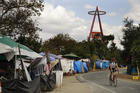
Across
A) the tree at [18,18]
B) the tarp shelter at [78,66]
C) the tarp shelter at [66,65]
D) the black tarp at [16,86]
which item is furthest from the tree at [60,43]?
the black tarp at [16,86]

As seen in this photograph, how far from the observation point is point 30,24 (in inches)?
611

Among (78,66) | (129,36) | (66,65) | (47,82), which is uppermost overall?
(129,36)

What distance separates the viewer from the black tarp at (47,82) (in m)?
12.7

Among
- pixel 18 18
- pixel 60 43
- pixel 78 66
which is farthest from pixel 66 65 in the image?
pixel 60 43

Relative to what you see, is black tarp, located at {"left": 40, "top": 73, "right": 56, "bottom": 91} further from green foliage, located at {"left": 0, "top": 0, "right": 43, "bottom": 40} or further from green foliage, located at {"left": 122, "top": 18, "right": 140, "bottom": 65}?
green foliage, located at {"left": 122, "top": 18, "right": 140, "bottom": 65}

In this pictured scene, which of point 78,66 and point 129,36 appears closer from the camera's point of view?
point 129,36

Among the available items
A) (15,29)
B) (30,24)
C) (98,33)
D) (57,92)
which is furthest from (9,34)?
(98,33)

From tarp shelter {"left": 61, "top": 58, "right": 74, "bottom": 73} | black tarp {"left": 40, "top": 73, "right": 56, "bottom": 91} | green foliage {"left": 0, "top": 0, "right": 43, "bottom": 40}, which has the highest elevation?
green foliage {"left": 0, "top": 0, "right": 43, "bottom": 40}

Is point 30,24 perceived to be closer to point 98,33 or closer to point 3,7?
point 3,7

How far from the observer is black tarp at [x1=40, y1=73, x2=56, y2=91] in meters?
12.7

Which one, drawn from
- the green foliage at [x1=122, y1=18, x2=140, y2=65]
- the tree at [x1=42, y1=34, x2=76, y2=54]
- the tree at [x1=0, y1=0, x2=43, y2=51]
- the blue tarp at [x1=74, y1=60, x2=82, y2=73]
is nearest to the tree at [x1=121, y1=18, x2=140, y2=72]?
the green foliage at [x1=122, y1=18, x2=140, y2=65]

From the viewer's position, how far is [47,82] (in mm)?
13117

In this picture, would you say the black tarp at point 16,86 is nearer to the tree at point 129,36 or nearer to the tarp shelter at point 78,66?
the tree at point 129,36

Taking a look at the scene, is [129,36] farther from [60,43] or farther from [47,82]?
[60,43]
